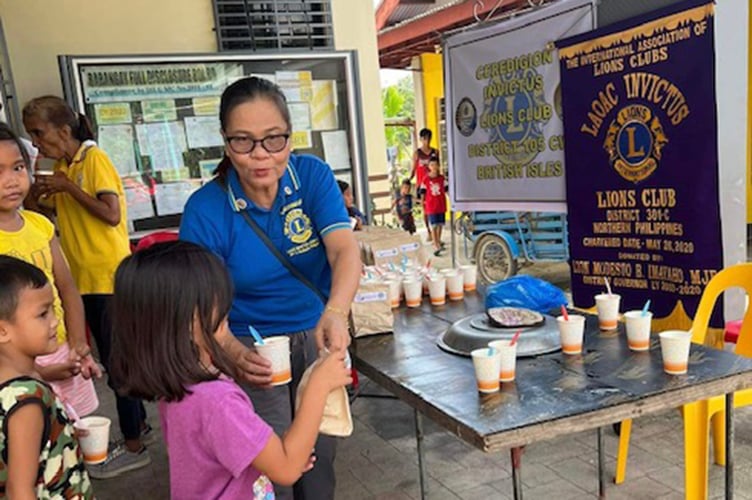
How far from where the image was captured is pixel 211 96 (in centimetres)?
505

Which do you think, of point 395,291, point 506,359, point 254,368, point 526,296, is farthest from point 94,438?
point 526,296

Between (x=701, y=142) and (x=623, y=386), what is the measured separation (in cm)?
170

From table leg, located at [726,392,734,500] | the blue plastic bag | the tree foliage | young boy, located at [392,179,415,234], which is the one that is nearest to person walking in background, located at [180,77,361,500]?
the blue plastic bag

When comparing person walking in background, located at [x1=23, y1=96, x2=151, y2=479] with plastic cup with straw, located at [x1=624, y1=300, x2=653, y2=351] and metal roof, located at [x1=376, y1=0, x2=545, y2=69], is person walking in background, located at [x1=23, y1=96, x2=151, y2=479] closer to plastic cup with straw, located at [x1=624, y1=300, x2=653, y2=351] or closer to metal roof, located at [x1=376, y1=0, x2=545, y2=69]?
plastic cup with straw, located at [x1=624, y1=300, x2=653, y2=351]

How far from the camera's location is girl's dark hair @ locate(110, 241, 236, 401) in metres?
1.31

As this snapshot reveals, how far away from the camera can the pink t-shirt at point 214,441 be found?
1.29 m

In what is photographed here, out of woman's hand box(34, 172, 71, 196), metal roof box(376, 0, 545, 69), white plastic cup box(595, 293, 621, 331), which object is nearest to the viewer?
white plastic cup box(595, 293, 621, 331)

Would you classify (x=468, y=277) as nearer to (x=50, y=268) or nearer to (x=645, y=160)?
(x=645, y=160)

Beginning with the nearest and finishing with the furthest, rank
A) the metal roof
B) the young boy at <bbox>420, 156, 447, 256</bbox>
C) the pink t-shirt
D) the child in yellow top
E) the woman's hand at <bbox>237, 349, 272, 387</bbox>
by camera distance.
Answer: the pink t-shirt < the woman's hand at <bbox>237, 349, 272, 387</bbox> < the child in yellow top < the young boy at <bbox>420, 156, 447, 256</bbox> < the metal roof

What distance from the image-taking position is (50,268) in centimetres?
223

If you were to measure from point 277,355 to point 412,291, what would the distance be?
1221mm

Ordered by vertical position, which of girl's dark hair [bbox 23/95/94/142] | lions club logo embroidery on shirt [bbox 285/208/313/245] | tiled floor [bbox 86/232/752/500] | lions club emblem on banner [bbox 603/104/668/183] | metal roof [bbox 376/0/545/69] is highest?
metal roof [bbox 376/0/545/69]

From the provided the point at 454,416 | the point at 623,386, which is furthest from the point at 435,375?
the point at 623,386

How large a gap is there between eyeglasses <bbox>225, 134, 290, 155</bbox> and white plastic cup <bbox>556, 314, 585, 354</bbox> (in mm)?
1021
